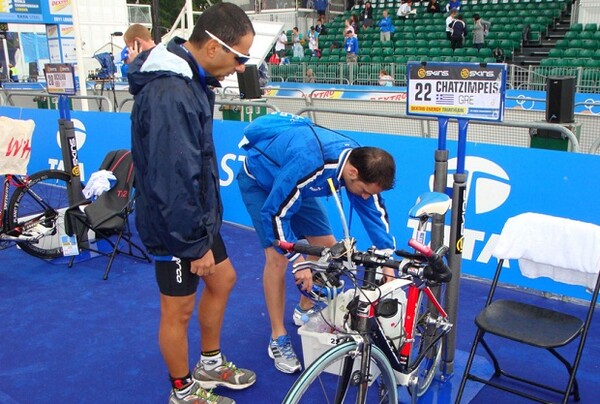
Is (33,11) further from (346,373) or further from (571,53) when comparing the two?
(346,373)

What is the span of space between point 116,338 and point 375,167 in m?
2.31

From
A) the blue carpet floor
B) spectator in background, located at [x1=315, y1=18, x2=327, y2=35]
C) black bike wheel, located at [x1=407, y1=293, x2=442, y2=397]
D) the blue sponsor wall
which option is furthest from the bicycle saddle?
spectator in background, located at [x1=315, y1=18, x2=327, y2=35]

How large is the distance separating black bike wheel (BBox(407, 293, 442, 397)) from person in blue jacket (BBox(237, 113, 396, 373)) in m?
0.40

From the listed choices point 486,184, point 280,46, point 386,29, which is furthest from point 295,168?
point 280,46

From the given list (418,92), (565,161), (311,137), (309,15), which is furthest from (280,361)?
(309,15)

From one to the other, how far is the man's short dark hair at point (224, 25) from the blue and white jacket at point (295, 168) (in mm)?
672

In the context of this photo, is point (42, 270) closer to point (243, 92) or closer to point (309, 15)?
point (243, 92)

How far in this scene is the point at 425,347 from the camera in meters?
2.89

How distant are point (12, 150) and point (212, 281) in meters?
3.05

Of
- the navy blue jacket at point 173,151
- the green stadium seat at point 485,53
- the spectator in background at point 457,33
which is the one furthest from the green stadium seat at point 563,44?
the navy blue jacket at point 173,151

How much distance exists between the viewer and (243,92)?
26.6 ft

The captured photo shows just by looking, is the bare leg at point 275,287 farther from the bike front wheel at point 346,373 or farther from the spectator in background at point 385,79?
the spectator in background at point 385,79

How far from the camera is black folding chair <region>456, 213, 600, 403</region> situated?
2.83 metres

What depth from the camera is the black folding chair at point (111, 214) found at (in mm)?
5074
